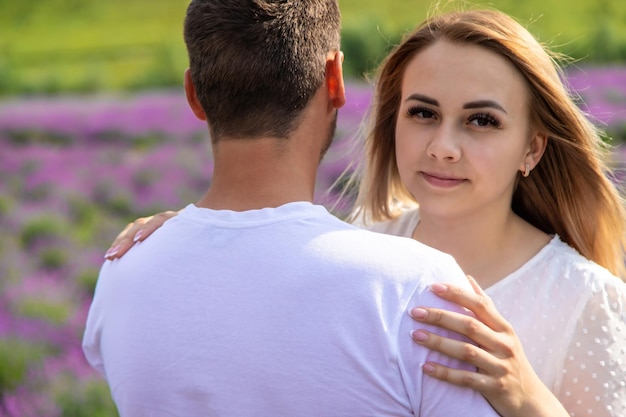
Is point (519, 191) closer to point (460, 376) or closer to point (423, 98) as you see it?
point (423, 98)

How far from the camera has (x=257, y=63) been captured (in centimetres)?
213

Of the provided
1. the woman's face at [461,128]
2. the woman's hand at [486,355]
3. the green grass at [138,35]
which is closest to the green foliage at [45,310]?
the woman's face at [461,128]

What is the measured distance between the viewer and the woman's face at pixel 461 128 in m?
2.98

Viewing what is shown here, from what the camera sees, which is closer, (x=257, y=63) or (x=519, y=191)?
(x=257, y=63)

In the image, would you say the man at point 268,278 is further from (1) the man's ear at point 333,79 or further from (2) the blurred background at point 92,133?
(2) the blurred background at point 92,133

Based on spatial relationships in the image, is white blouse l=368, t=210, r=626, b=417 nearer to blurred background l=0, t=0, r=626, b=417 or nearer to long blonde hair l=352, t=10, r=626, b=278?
long blonde hair l=352, t=10, r=626, b=278

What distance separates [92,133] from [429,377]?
10.2 meters

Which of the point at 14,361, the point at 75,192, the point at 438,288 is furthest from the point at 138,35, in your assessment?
the point at 438,288

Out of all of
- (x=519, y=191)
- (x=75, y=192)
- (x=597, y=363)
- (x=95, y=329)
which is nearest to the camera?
(x=95, y=329)

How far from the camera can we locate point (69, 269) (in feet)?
24.1

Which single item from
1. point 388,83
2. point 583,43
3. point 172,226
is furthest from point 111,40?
point 172,226

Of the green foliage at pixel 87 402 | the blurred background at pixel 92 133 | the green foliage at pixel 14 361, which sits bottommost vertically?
the green foliage at pixel 14 361

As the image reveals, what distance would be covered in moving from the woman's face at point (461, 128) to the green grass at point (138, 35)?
1115cm

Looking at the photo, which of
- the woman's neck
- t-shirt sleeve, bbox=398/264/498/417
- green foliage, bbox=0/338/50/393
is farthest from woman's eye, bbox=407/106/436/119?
green foliage, bbox=0/338/50/393
